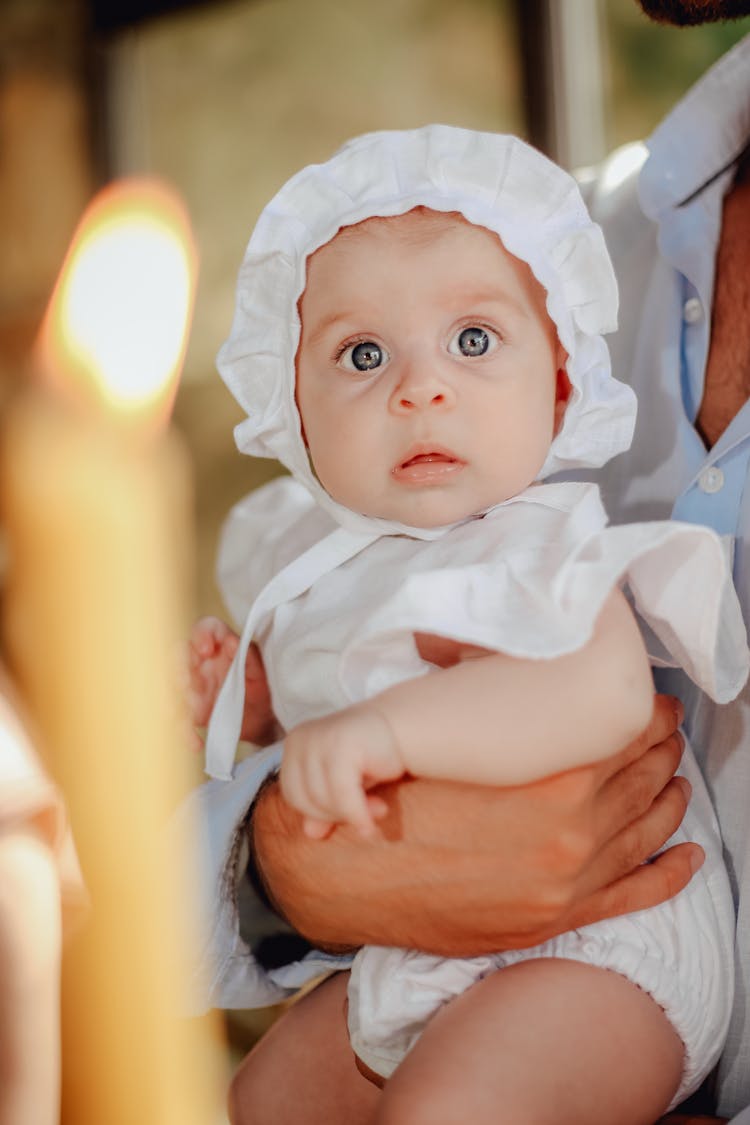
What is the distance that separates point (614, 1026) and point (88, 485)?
84.8 inches

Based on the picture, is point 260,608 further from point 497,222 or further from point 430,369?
point 497,222

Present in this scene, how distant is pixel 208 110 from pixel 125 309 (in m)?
0.51

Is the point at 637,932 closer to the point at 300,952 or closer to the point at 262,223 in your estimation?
the point at 300,952

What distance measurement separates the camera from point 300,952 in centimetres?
100

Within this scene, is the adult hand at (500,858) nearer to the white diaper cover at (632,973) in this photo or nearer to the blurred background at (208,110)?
the white diaper cover at (632,973)

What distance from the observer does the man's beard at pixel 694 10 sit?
104 cm

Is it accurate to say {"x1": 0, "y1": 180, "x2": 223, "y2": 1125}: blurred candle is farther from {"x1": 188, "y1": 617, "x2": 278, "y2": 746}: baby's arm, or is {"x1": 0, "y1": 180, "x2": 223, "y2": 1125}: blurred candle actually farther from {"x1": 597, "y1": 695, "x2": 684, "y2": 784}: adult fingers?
{"x1": 597, "y1": 695, "x2": 684, "y2": 784}: adult fingers

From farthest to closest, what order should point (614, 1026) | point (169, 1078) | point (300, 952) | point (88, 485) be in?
point (88, 485) → point (169, 1078) → point (300, 952) → point (614, 1026)

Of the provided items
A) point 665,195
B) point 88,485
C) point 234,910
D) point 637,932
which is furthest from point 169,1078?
point 665,195

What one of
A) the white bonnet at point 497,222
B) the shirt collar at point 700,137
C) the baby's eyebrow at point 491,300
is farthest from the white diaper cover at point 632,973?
the shirt collar at point 700,137

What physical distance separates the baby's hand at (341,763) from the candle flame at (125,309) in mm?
2127

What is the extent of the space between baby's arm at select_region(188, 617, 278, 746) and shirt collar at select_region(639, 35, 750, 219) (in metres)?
0.53

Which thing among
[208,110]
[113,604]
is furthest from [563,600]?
[208,110]

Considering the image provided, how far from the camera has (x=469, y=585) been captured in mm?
732
